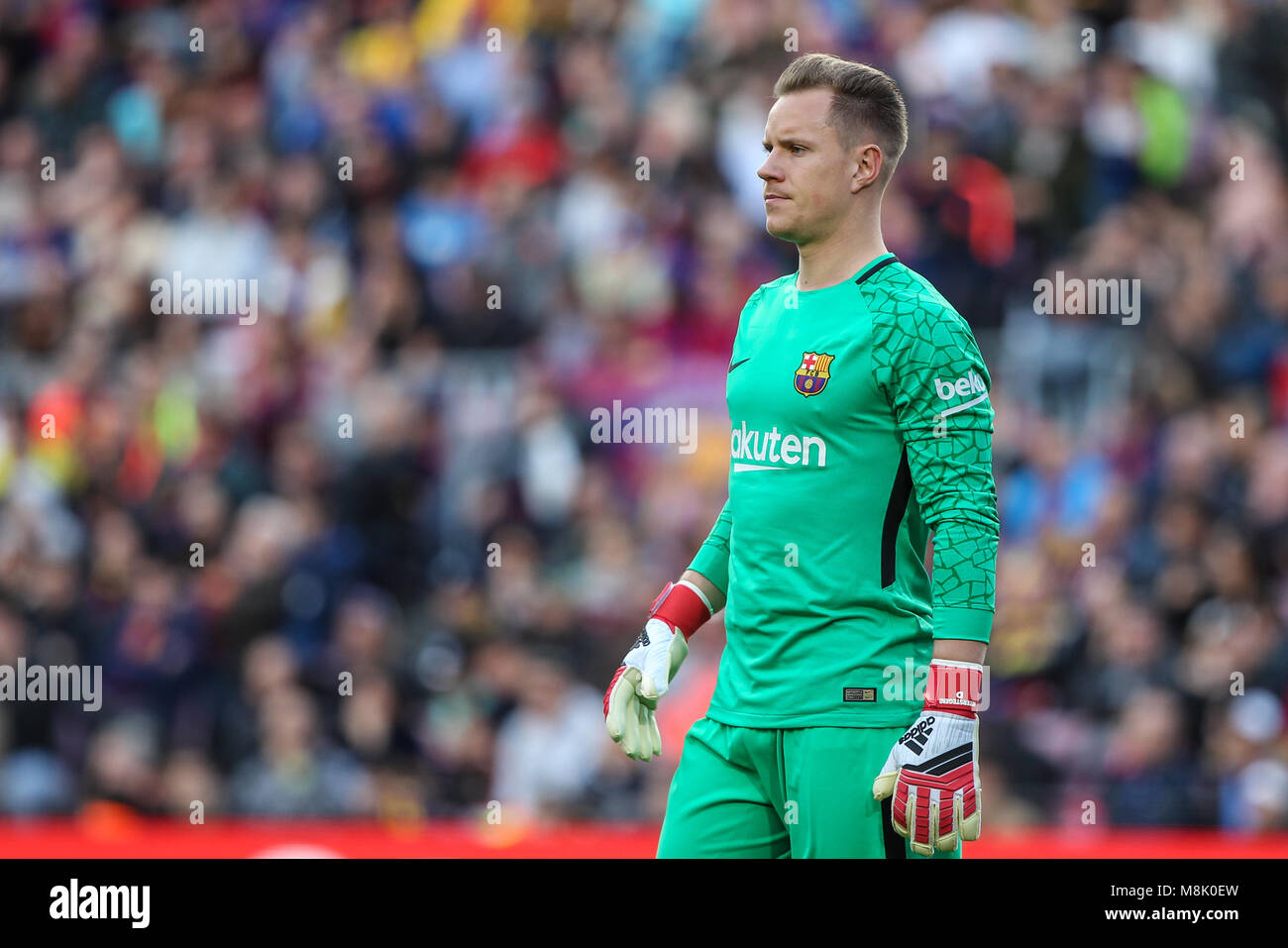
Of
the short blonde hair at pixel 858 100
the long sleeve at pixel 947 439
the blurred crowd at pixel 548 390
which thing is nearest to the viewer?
the long sleeve at pixel 947 439

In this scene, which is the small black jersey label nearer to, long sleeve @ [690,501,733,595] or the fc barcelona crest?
long sleeve @ [690,501,733,595]

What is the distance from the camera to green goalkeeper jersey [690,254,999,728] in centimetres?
368

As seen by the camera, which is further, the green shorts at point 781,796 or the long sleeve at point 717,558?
the long sleeve at point 717,558

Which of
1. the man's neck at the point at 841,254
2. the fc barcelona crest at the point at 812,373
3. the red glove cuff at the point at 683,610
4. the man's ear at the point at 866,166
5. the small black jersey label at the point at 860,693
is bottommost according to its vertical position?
the small black jersey label at the point at 860,693

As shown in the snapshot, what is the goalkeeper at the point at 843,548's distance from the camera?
11.9 ft

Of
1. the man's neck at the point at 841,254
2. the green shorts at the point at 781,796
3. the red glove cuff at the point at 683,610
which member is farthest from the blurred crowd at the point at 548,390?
the man's neck at the point at 841,254

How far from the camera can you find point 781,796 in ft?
12.6

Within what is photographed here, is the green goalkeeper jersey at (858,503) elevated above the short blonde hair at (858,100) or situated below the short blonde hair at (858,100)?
below

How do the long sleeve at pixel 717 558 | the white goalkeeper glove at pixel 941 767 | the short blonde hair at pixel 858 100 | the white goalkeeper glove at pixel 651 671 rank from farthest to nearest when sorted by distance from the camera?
the long sleeve at pixel 717 558
the white goalkeeper glove at pixel 651 671
the short blonde hair at pixel 858 100
the white goalkeeper glove at pixel 941 767

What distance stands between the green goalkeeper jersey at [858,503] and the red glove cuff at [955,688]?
2.6 inches

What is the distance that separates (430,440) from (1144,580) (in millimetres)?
3790

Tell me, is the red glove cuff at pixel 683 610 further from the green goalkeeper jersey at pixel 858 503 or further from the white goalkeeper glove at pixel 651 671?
the green goalkeeper jersey at pixel 858 503

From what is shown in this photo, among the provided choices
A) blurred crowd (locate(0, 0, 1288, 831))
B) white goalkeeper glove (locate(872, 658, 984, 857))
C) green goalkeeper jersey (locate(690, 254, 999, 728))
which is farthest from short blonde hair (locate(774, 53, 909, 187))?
blurred crowd (locate(0, 0, 1288, 831))
